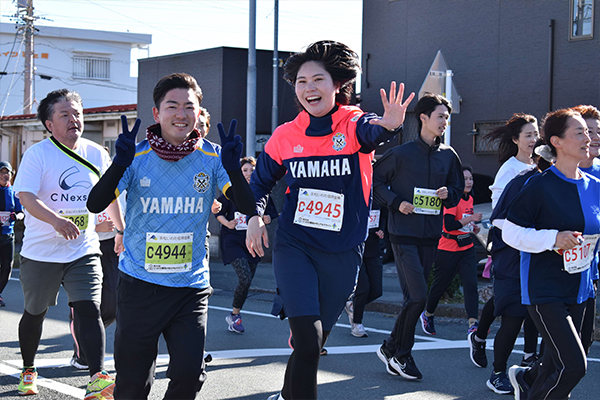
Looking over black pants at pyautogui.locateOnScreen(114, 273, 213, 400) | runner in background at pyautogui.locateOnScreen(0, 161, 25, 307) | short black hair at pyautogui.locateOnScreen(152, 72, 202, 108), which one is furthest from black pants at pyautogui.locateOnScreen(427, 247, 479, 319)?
runner in background at pyautogui.locateOnScreen(0, 161, 25, 307)

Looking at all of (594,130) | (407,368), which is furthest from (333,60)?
(407,368)

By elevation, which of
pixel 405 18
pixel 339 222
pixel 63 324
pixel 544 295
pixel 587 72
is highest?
pixel 405 18

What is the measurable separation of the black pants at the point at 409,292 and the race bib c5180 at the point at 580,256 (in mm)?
1805

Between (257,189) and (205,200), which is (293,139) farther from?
(205,200)

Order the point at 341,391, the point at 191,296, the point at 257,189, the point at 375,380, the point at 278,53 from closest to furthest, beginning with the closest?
the point at 191,296 → the point at 257,189 → the point at 341,391 → the point at 375,380 → the point at 278,53

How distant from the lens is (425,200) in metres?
5.96

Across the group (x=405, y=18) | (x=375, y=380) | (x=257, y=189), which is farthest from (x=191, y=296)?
(x=405, y=18)

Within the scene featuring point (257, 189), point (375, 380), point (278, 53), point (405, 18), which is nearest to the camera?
point (257, 189)

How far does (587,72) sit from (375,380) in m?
9.79

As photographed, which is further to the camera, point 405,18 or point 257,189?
point 405,18

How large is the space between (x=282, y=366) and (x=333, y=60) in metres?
3.03

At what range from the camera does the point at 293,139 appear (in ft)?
13.8

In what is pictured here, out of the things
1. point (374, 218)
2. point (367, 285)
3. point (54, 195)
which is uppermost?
point (54, 195)

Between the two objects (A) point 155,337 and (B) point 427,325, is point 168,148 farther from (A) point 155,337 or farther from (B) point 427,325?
(B) point 427,325
